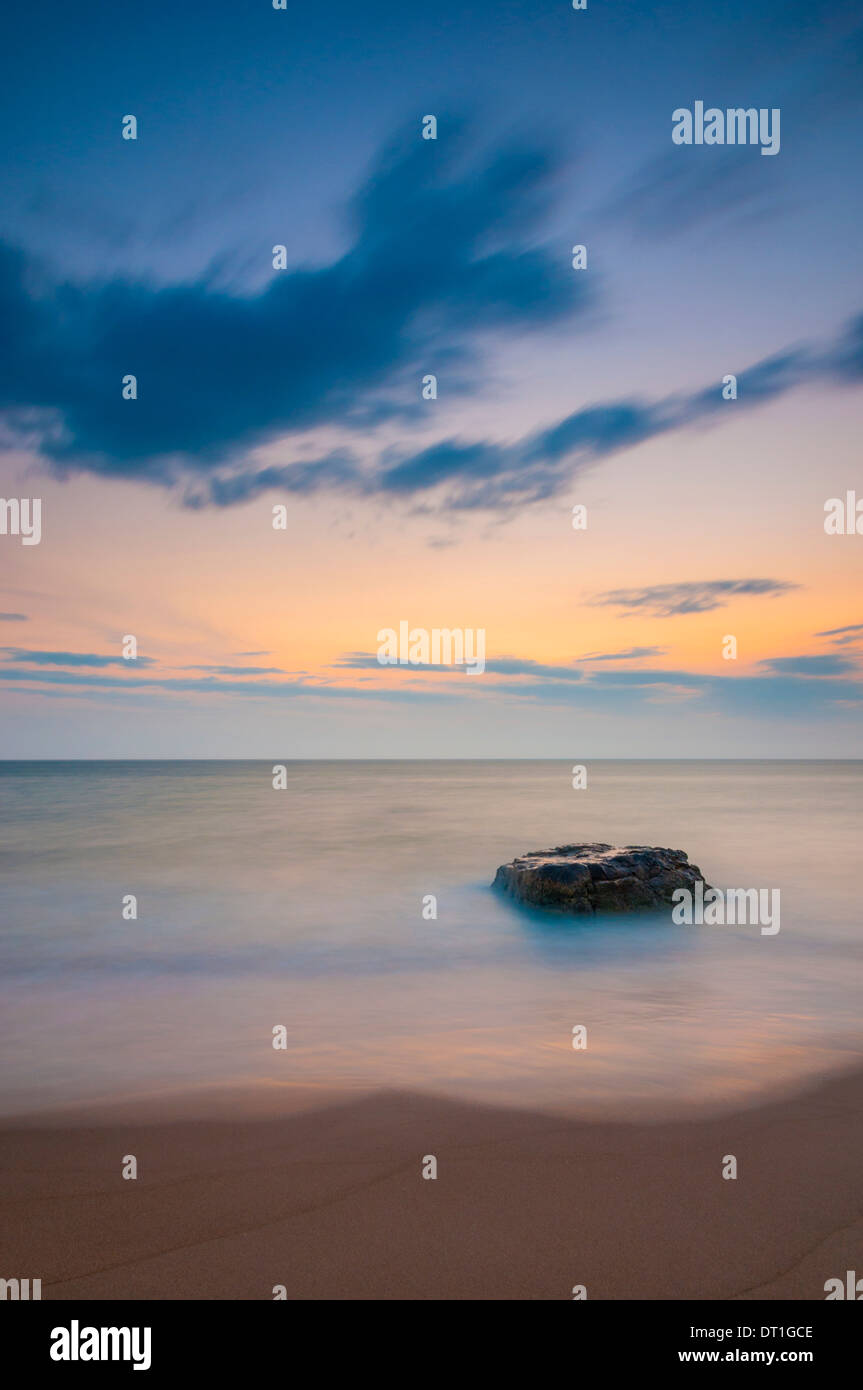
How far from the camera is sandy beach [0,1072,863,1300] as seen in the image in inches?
146

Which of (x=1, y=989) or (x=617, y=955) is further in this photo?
(x=617, y=955)

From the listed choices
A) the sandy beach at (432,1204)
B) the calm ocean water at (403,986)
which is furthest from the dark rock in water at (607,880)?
the sandy beach at (432,1204)

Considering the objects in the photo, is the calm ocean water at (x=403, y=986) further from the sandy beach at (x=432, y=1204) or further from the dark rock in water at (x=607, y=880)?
the sandy beach at (x=432, y=1204)

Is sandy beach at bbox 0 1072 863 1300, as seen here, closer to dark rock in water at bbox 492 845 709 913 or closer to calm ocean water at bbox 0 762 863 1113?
calm ocean water at bbox 0 762 863 1113

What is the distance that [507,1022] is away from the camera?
7.92 m

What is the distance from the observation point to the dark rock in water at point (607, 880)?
1234 cm

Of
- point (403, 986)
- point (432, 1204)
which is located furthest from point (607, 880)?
point (432, 1204)

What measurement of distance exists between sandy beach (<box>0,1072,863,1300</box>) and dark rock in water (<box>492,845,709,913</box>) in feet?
21.5

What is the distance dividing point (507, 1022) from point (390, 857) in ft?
46.1

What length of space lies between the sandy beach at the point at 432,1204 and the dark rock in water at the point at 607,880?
6.57 meters

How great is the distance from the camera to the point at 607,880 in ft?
41.1

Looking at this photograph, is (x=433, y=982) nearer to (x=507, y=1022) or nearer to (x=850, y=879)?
(x=507, y=1022)

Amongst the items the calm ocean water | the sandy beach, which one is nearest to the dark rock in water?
the calm ocean water
